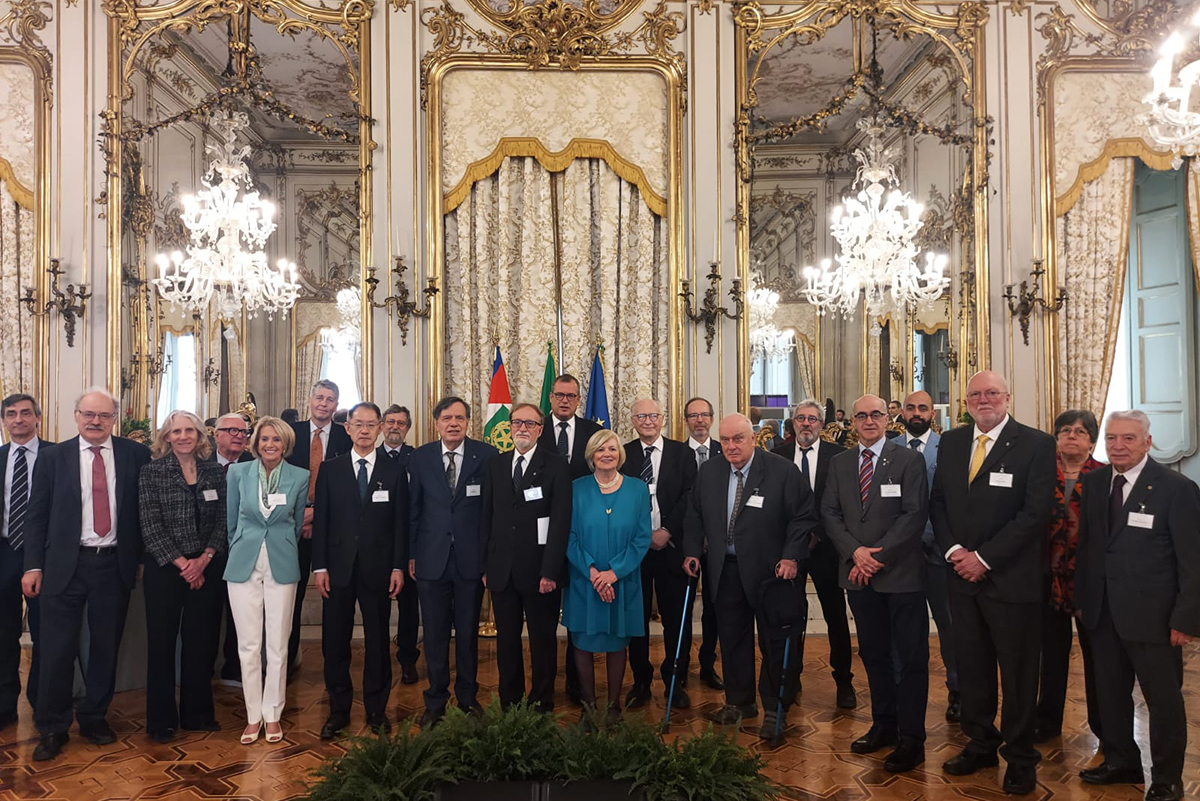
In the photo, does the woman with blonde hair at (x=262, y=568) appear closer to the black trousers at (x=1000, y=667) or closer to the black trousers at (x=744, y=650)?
the black trousers at (x=744, y=650)

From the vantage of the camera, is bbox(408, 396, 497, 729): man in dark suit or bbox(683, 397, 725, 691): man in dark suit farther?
bbox(683, 397, 725, 691): man in dark suit

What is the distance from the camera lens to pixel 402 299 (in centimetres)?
628

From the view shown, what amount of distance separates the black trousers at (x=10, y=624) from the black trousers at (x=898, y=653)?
4217 millimetres

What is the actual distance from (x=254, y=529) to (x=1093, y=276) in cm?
631

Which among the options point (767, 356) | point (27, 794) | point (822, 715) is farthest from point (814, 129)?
point (27, 794)

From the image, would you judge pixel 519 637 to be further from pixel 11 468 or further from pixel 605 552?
pixel 11 468

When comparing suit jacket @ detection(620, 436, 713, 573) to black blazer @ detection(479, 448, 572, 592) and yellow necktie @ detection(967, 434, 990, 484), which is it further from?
yellow necktie @ detection(967, 434, 990, 484)

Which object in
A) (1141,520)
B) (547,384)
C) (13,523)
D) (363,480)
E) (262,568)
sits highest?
(547,384)

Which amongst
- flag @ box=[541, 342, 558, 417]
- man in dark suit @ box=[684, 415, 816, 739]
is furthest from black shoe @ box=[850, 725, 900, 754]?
flag @ box=[541, 342, 558, 417]

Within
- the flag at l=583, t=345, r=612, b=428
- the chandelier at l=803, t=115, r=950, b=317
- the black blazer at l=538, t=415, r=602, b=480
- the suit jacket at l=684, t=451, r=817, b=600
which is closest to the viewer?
the suit jacket at l=684, t=451, r=817, b=600

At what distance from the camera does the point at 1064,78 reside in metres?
6.57

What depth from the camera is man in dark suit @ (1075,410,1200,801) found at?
10.9ft

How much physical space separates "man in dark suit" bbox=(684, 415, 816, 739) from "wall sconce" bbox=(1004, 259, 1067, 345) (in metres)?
3.33

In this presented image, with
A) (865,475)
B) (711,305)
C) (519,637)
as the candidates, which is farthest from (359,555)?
(711,305)
